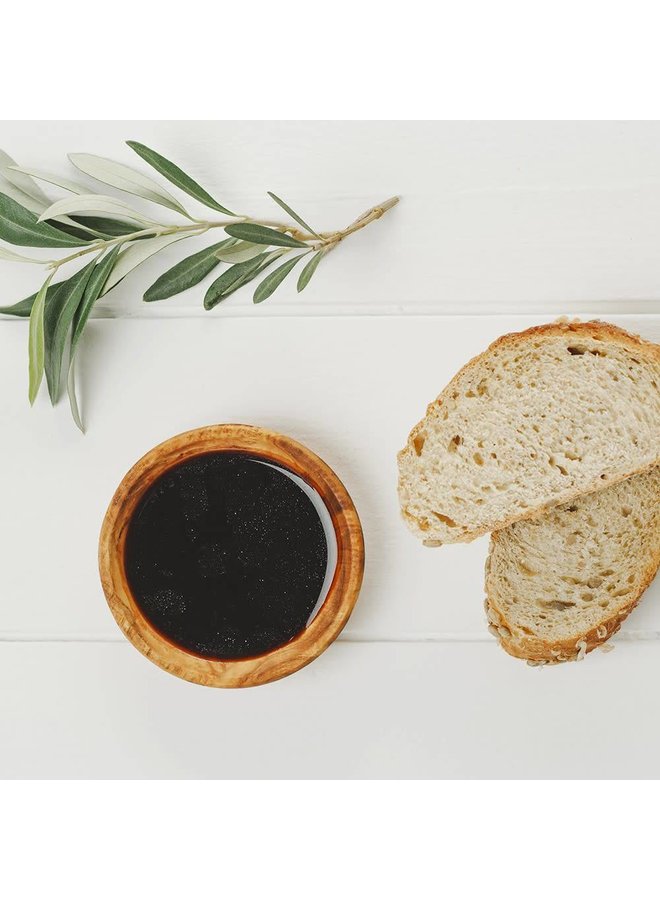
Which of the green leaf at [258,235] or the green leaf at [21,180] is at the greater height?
the green leaf at [21,180]

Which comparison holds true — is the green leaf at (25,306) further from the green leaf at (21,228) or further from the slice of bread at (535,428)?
the slice of bread at (535,428)

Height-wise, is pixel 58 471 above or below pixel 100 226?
below

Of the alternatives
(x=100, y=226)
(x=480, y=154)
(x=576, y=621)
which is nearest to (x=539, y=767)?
(x=576, y=621)

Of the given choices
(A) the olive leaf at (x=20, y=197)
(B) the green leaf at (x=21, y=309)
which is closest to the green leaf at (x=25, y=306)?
(B) the green leaf at (x=21, y=309)

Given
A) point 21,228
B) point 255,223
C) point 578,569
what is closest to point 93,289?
point 21,228

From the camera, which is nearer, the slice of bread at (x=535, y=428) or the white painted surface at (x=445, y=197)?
the slice of bread at (x=535, y=428)

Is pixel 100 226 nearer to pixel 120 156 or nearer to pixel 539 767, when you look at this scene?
pixel 120 156
